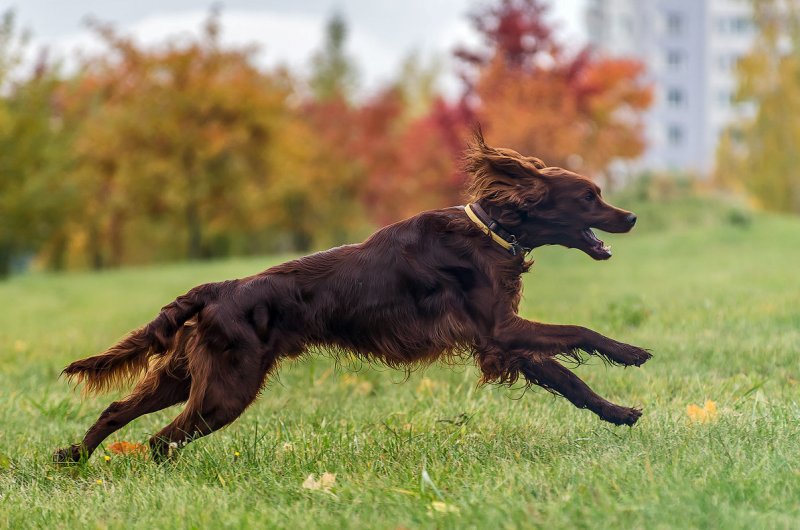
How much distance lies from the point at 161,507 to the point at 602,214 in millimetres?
2339

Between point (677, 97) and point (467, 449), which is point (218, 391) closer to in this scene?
point (467, 449)

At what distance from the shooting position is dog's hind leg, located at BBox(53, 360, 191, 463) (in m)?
4.03

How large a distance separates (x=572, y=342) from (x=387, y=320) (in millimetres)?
817

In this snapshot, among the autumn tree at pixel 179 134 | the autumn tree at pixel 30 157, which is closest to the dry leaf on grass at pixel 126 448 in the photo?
the autumn tree at pixel 30 157

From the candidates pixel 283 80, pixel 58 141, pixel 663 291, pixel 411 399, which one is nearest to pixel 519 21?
pixel 283 80

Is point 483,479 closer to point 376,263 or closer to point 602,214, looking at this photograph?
point 376,263

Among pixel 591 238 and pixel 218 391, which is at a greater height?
pixel 591 238

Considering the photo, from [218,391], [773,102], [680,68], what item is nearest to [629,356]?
[218,391]

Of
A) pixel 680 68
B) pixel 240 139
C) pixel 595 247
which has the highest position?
pixel 680 68

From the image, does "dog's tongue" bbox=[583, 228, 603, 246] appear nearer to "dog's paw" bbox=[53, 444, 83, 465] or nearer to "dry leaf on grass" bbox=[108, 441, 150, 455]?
"dry leaf on grass" bbox=[108, 441, 150, 455]

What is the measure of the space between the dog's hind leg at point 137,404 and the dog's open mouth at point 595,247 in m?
1.93

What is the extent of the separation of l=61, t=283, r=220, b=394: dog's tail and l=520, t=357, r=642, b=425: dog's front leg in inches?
56.6

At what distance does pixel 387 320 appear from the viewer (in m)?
4.07

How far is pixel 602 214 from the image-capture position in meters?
4.27
